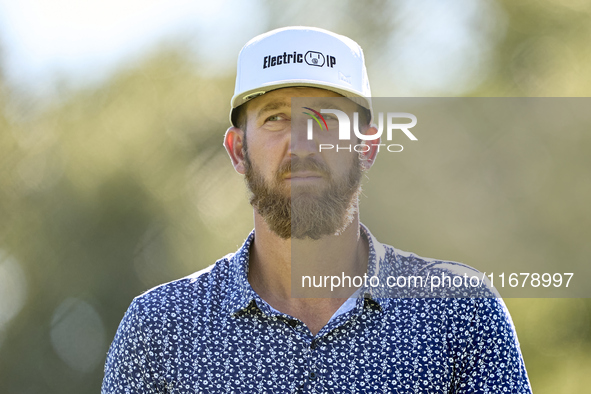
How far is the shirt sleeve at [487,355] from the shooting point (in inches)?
79.3

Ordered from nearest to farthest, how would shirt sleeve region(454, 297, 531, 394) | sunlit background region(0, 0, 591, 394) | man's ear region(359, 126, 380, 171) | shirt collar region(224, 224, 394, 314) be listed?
shirt sleeve region(454, 297, 531, 394) < shirt collar region(224, 224, 394, 314) < man's ear region(359, 126, 380, 171) < sunlit background region(0, 0, 591, 394)

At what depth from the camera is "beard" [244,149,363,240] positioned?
2.21 m

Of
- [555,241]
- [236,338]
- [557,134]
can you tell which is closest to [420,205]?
[555,241]

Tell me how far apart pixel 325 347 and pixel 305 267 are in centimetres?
31

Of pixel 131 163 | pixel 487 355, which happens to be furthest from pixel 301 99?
pixel 131 163

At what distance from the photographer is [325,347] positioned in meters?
2.06

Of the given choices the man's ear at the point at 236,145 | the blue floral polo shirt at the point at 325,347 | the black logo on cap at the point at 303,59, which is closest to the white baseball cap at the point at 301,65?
the black logo on cap at the point at 303,59

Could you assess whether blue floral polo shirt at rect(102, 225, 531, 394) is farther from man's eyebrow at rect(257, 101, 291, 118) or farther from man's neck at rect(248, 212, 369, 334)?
man's eyebrow at rect(257, 101, 291, 118)

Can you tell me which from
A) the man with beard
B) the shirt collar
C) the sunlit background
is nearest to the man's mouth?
the man with beard

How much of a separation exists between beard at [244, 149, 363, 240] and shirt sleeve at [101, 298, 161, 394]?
20.8 inches

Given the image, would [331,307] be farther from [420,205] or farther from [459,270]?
[420,205]

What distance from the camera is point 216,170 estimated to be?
25.0 feet

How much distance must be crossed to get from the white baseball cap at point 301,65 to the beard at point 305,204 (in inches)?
10.0

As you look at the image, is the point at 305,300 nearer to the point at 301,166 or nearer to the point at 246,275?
the point at 246,275
